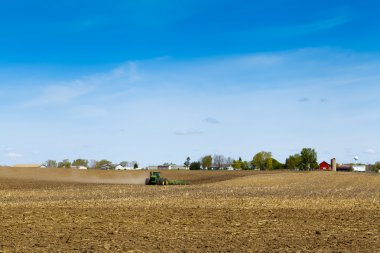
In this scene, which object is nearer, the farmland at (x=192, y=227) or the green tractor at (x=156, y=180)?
the farmland at (x=192, y=227)

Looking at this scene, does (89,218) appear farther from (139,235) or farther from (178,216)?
(139,235)

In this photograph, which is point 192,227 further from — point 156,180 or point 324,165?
point 324,165

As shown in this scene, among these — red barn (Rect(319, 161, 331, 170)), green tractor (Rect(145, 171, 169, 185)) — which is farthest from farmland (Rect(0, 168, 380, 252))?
red barn (Rect(319, 161, 331, 170))

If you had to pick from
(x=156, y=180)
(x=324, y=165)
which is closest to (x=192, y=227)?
(x=156, y=180)

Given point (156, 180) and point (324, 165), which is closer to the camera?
point (156, 180)

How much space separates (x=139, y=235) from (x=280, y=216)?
880 cm

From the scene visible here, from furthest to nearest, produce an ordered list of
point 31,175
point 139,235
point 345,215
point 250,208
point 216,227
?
point 31,175, point 250,208, point 345,215, point 216,227, point 139,235

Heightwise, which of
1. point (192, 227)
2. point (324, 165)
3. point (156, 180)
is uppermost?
point (324, 165)

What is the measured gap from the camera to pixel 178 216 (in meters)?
24.5

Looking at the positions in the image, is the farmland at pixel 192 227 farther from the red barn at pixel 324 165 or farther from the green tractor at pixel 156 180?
the red barn at pixel 324 165

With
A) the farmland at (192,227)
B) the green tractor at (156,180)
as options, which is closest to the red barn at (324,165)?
the green tractor at (156,180)

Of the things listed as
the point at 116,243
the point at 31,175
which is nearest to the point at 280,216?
the point at 116,243

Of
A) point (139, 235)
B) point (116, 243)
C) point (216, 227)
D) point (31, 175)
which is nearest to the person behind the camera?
point (116, 243)

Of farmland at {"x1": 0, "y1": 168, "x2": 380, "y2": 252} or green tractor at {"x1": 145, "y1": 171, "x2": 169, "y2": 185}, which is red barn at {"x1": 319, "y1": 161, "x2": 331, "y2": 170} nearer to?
green tractor at {"x1": 145, "y1": 171, "x2": 169, "y2": 185}
